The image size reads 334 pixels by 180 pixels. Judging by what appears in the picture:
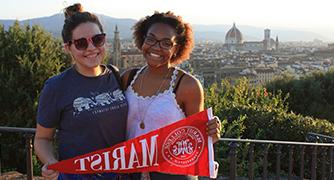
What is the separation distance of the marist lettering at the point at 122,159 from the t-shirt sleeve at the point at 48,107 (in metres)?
0.26

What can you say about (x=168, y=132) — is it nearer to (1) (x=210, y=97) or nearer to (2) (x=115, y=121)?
(2) (x=115, y=121)

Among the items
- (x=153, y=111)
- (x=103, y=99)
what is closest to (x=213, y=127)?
(x=153, y=111)

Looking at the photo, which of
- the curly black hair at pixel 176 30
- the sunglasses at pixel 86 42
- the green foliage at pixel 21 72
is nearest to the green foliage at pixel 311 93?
the green foliage at pixel 21 72

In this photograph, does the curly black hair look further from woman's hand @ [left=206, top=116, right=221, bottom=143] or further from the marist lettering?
the marist lettering

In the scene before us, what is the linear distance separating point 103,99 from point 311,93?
14377 mm

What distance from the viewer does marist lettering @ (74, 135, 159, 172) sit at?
2.32 m

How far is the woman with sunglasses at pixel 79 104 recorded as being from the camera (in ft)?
7.34

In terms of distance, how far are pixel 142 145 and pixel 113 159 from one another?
0.60ft

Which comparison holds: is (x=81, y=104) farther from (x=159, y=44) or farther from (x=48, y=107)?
(x=159, y=44)

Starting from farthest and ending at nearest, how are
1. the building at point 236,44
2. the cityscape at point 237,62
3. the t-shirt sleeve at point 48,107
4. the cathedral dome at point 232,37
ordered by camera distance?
1. the cathedral dome at point 232,37
2. the building at point 236,44
3. the cityscape at point 237,62
4. the t-shirt sleeve at point 48,107

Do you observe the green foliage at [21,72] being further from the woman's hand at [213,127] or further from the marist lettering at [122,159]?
the woman's hand at [213,127]

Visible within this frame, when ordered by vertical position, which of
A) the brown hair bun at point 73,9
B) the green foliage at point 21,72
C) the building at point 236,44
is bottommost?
the building at point 236,44

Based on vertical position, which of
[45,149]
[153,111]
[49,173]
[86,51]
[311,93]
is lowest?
[311,93]

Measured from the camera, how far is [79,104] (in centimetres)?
223
